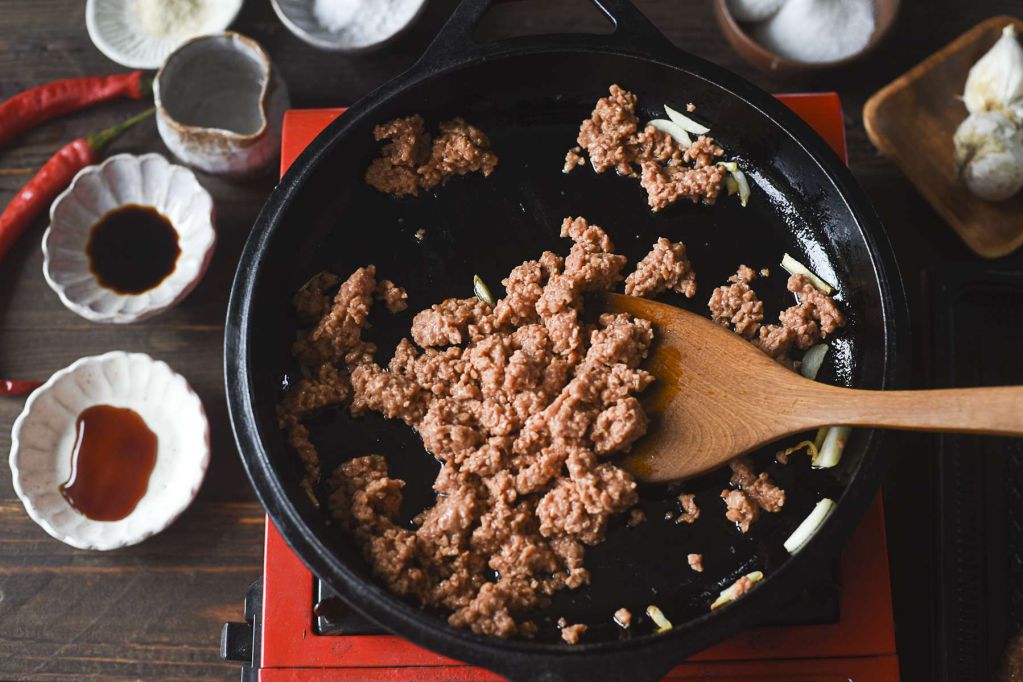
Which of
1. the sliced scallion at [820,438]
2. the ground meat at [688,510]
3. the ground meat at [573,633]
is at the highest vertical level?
the sliced scallion at [820,438]

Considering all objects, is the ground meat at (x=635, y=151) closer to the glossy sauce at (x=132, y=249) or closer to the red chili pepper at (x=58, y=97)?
the glossy sauce at (x=132, y=249)

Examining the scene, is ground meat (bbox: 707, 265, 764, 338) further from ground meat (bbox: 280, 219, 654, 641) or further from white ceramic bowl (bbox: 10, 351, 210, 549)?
white ceramic bowl (bbox: 10, 351, 210, 549)

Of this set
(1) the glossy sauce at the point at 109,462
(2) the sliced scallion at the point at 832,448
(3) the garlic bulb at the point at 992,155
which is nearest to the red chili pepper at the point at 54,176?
(1) the glossy sauce at the point at 109,462

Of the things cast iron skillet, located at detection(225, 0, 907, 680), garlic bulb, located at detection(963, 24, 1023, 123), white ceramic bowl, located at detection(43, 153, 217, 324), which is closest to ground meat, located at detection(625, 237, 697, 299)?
cast iron skillet, located at detection(225, 0, 907, 680)

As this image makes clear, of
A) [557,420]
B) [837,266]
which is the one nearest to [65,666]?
[557,420]

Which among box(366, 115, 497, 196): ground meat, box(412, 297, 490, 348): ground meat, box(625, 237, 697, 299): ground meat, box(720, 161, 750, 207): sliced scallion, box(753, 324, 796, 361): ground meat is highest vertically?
box(720, 161, 750, 207): sliced scallion

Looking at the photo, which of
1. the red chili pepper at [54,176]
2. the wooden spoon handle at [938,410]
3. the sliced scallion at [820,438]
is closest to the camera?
the wooden spoon handle at [938,410]

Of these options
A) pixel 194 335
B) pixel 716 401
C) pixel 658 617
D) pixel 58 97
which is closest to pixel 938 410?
pixel 716 401
